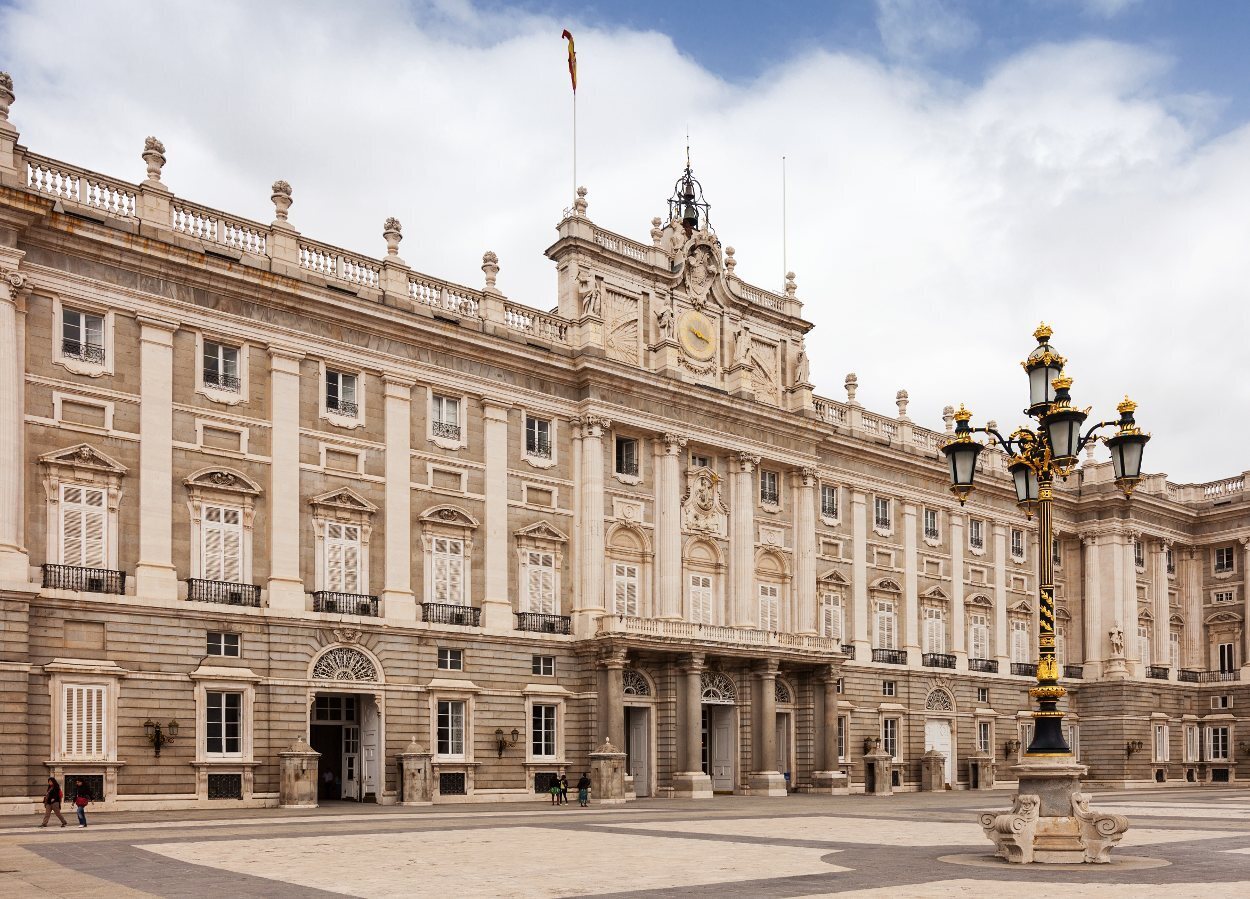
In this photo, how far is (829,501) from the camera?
55406 millimetres

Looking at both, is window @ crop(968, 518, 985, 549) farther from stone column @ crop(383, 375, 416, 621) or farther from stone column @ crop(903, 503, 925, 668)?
stone column @ crop(383, 375, 416, 621)

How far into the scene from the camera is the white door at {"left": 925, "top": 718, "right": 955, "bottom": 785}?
5781 centimetres

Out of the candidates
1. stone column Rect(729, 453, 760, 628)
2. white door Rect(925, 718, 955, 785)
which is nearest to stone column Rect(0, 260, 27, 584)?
stone column Rect(729, 453, 760, 628)

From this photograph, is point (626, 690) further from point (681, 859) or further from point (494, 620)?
point (681, 859)

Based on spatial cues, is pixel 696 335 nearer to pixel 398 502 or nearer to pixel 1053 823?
pixel 398 502

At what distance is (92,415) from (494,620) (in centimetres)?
1418

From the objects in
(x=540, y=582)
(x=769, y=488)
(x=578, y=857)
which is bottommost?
(x=578, y=857)

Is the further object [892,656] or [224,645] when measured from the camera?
[892,656]

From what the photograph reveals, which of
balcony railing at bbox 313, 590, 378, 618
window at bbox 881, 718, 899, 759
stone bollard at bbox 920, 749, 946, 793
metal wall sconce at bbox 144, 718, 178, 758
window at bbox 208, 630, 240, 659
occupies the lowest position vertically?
stone bollard at bbox 920, 749, 946, 793

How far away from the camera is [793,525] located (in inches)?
2082

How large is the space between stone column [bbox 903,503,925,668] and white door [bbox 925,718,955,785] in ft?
9.42

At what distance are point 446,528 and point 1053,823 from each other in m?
25.3

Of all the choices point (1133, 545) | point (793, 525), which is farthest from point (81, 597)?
point (1133, 545)

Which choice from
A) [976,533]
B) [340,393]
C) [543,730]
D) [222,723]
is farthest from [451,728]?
[976,533]
